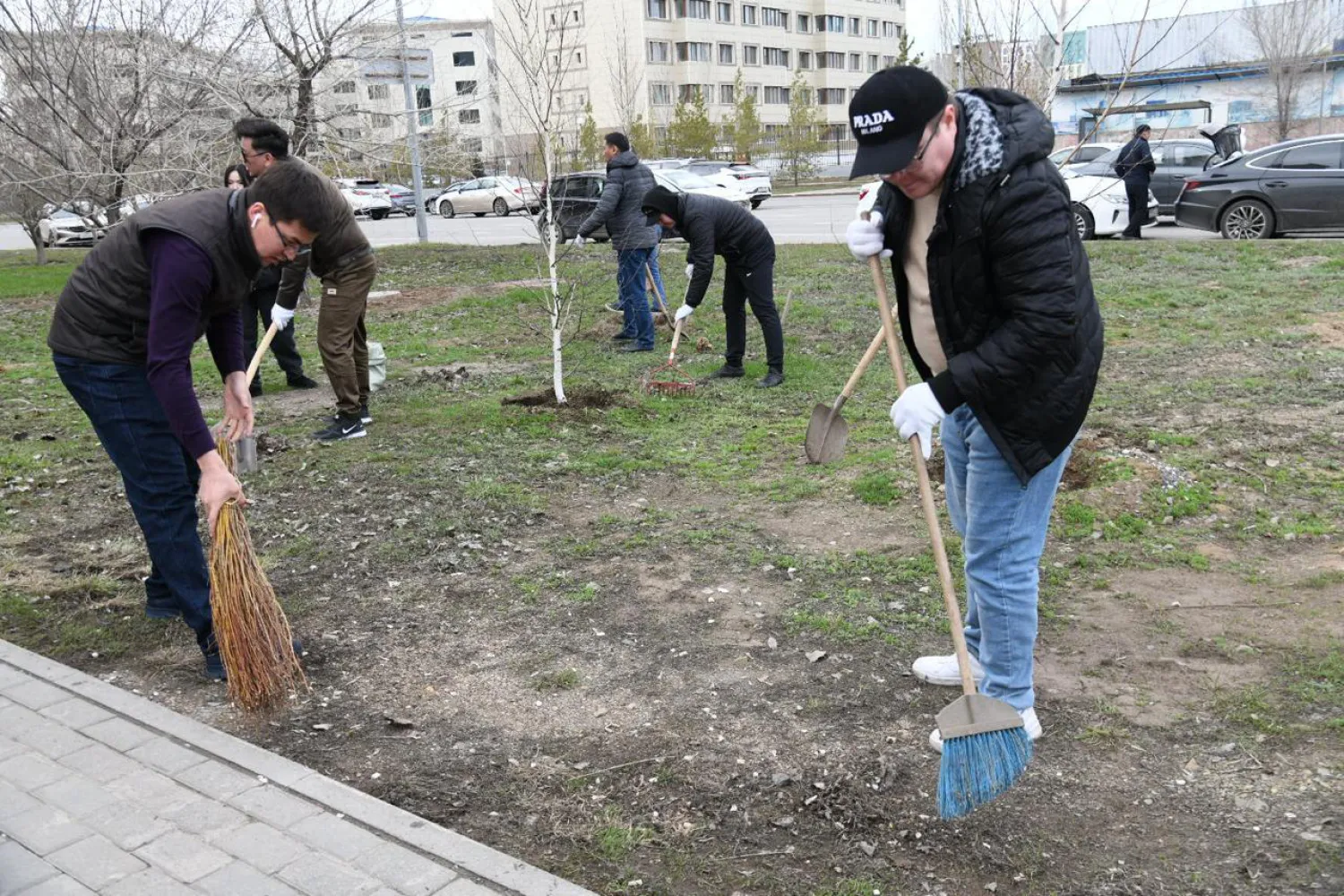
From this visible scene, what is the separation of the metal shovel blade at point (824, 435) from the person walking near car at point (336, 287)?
11.2ft

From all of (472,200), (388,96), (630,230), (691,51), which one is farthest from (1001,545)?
(691,51)

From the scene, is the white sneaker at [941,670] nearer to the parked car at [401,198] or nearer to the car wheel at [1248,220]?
the car wheel at [1248,220]

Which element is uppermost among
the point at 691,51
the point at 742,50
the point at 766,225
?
the point at 742,50

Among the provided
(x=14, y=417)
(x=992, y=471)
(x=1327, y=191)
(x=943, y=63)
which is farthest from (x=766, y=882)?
(x=1327, y=191)

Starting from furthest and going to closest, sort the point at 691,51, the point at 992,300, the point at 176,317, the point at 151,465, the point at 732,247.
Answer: the point at 691,51 → the point at 732,247 → the point at 151,465 → the point at 176,317 → the point at 992,300

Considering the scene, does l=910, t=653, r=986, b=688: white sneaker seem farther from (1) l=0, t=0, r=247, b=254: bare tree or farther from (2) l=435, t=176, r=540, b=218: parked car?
(2) l=435, t=176, r=540, b=218: parked car

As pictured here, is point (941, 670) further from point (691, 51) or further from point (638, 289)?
point (691, 51)

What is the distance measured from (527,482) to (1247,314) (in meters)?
6.44

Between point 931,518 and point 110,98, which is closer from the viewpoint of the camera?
point 931,518

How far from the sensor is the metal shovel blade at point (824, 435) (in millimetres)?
4215

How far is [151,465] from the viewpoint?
3.73 m

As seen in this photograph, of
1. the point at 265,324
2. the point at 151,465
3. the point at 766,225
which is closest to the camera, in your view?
the point at 151,465

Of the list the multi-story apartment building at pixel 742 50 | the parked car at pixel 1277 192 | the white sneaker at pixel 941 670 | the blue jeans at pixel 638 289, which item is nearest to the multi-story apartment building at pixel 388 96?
the blue jeans at pixel 638 289

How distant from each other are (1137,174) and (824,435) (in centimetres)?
1264
